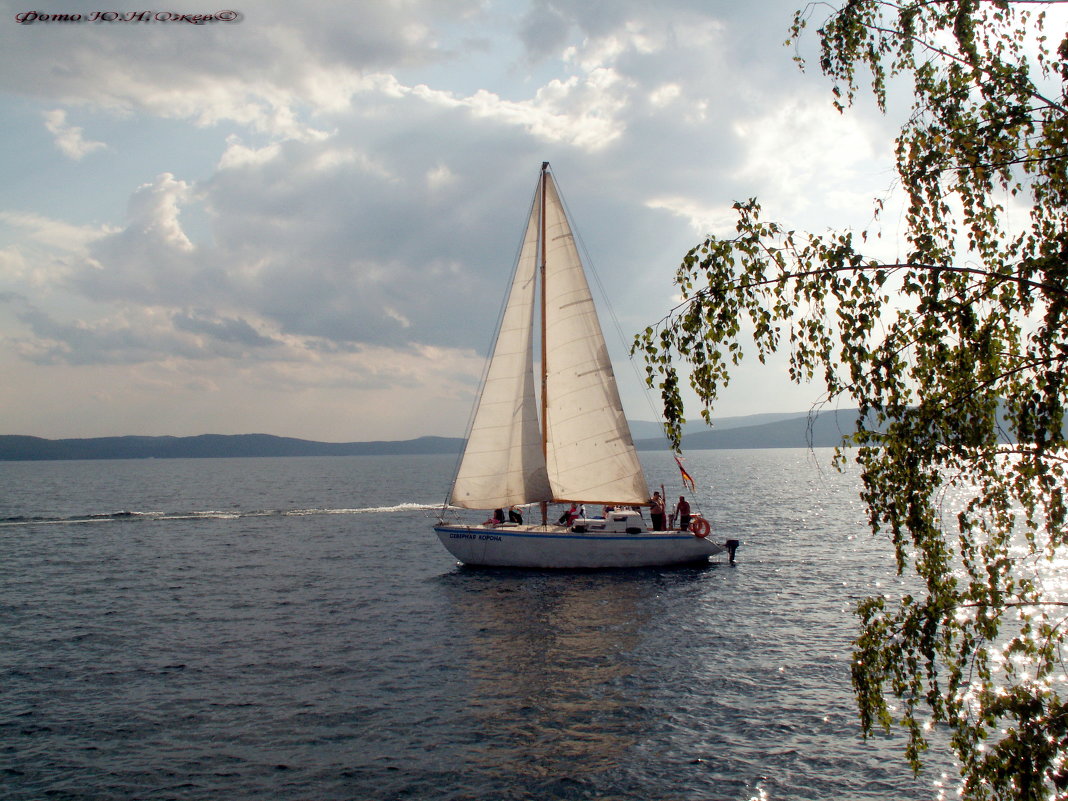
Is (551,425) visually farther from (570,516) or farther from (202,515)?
(202,515)

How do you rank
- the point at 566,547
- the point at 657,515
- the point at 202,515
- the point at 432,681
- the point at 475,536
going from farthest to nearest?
the point at 202,515, the point at 657,515, the point at 475,536, the point at 566,547, the point at 432,681

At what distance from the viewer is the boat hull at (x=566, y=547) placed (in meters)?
41.0

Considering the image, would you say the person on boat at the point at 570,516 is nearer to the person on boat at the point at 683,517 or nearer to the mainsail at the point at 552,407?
the mainsail at the point at 552,407

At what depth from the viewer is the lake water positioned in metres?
17.2

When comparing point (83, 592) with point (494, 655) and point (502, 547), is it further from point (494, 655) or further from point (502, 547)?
point (494, 655)

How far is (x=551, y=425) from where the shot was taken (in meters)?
42.4

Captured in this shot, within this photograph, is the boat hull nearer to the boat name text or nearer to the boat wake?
the boat name text

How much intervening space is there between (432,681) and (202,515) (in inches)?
2676

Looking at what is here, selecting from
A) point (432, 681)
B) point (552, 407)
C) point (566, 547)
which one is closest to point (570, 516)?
point (566, 547)

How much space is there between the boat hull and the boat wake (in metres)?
41.4

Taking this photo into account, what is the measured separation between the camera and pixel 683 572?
137 feet

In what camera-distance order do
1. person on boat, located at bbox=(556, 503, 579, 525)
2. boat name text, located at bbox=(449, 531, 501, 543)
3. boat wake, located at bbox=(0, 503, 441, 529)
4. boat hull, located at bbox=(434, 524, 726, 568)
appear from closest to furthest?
boat hull, located at bbox=(434, 524, 726, 568)
boat name text, located at bbox=(449, 531, 501, 543)
person on boat, located at bbox=(556, 503, 579, 525)
boat wake, located at bbox=(0, 503, 441, 529)

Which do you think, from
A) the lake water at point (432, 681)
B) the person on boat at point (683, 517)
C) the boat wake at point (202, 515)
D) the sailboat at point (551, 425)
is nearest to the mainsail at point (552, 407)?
the sailboat at point (551, 425)

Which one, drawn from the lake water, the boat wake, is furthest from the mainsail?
the boat wake
